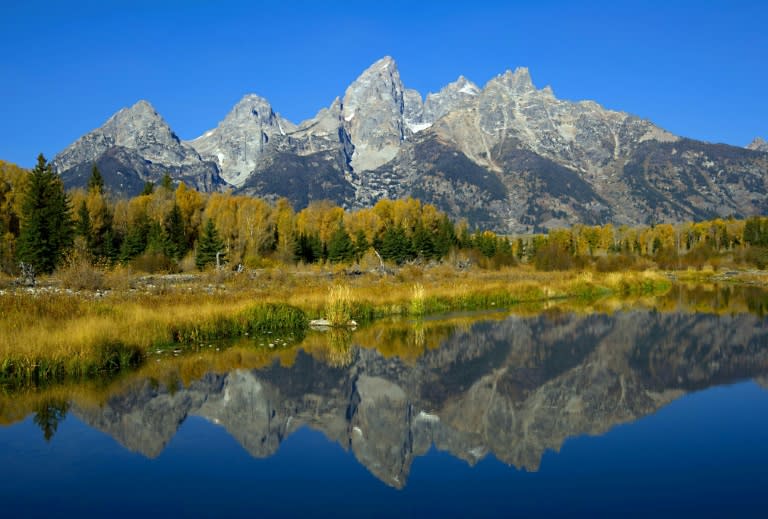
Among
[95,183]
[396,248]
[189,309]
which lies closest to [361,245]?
[396,248]

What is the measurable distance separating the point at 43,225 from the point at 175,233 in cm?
2299

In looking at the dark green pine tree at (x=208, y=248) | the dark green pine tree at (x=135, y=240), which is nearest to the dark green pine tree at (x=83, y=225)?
the dark green pine tree at (x=135, y=240)

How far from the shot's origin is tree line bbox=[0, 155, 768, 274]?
53875mm

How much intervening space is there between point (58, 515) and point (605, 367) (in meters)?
18.0

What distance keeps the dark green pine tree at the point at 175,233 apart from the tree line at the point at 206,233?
0.16 metres

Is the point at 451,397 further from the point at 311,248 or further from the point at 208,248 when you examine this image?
the point at 311,248

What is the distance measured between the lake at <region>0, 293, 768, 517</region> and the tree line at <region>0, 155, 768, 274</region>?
27045 mm

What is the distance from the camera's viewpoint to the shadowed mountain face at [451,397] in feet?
46.2

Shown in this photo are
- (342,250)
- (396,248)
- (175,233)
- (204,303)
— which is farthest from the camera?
(396,248)

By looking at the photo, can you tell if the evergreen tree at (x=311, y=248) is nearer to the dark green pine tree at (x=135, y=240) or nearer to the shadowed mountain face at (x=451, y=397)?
the dark green pine tree at (x=135, y=240)

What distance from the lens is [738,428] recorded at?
14.8 meters

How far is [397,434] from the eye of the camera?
14.6 m

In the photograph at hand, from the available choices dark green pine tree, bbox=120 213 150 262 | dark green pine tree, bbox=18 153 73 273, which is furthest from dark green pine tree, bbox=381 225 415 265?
dark green pine tree, bbox=18 153 73 273

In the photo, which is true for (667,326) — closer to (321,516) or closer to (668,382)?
(668,382)
